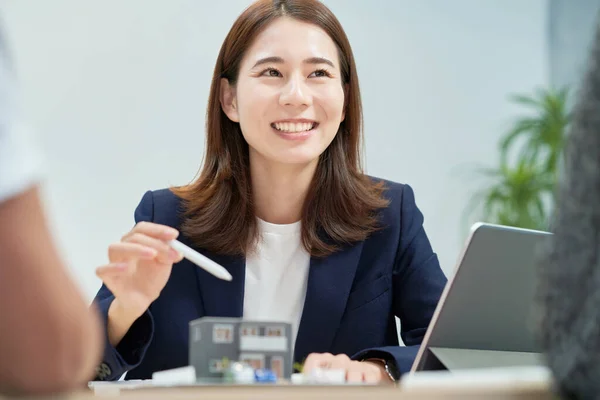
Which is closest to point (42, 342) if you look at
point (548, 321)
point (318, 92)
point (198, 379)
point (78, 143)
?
point (548, 321)

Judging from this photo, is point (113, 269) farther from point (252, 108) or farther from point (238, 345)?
point (252, 108)

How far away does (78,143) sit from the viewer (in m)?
3.22

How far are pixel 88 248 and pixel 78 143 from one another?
0.42 metres

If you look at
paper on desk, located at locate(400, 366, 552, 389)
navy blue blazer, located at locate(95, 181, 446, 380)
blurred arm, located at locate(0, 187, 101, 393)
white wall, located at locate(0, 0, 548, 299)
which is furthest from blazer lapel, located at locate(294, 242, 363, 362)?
white wall, located at locate(0, 0, 548, 299)

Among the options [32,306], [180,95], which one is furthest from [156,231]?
[180,95]

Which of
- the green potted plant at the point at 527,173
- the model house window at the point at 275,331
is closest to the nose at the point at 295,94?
the model house window at the point at 275,331

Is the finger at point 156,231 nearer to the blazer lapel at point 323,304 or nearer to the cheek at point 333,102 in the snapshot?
the blazer lapel at point 323,304

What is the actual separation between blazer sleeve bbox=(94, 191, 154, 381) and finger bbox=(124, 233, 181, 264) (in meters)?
0.25

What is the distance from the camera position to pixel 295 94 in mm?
1841

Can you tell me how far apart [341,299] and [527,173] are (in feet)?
7.03

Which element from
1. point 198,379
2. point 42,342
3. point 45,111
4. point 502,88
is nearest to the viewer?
point 42,342

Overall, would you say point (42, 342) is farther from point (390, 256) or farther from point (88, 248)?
point (88, 248)

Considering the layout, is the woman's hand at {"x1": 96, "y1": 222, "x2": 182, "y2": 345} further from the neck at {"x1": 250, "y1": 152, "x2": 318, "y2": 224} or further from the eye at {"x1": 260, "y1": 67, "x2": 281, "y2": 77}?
the eye at {"x1": 260, "y1": 67, "x2": 281, "y2": 77}

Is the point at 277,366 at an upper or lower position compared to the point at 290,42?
lower
